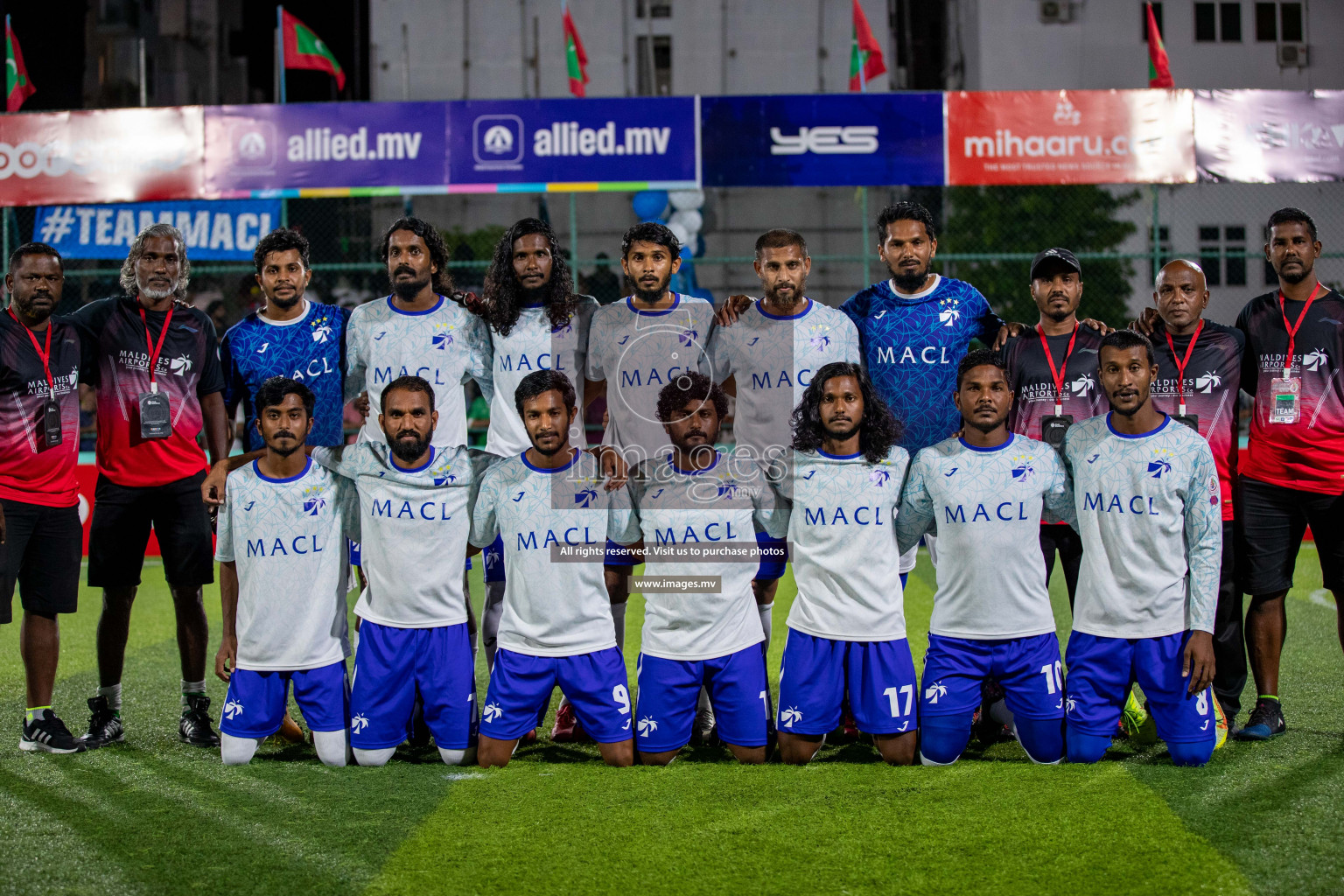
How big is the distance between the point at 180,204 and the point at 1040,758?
11576mm

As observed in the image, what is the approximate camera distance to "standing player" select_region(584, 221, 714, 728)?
4879mm

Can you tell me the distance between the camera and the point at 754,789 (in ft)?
12.9

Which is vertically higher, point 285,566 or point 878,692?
point 285,566

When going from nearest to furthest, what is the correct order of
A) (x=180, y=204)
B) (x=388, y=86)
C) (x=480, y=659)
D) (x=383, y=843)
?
1. (x=383, y=843)
2. (x=480, y=659)
3. (x=180, y=204)
4. (x=388, y=86)

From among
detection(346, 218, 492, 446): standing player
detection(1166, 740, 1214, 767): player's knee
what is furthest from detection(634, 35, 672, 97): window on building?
detection(1166, 740, 1214, 767): player's knee

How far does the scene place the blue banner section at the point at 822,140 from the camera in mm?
11531

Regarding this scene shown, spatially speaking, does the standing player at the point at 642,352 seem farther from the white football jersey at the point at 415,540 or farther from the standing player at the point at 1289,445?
the standing player at the point at 1289,445

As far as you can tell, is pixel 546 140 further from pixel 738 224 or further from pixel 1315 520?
pixel 738 224

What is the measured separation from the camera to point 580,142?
457 inches

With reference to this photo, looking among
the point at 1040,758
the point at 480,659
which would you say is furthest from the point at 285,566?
the point at 1040,758

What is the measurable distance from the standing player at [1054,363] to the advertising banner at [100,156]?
9787mm

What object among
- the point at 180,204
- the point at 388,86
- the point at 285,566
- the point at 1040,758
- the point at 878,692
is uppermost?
the point at 388,86

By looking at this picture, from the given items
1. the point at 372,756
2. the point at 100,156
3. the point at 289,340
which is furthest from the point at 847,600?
the point at 100,156

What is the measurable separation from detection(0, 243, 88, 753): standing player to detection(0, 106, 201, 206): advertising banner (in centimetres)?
768
